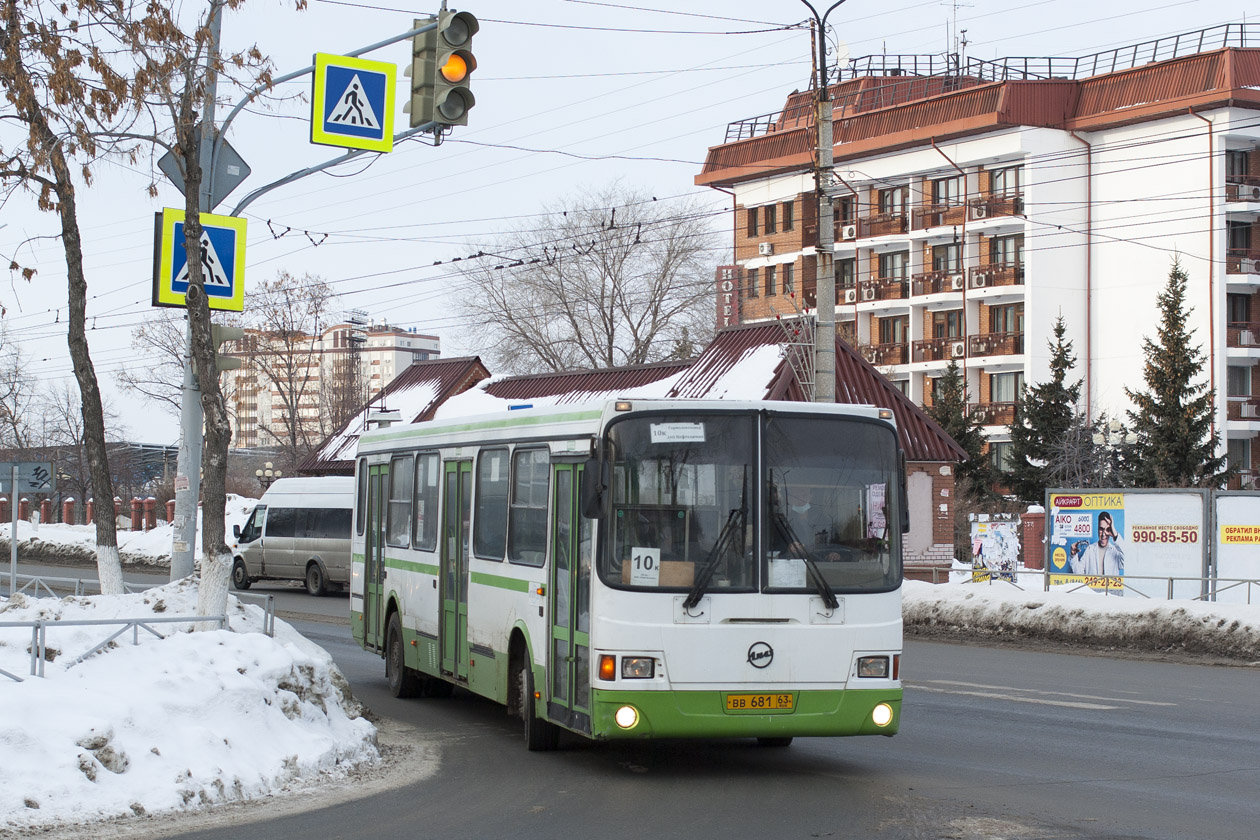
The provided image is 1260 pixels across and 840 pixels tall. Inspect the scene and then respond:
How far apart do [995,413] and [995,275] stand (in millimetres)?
6318

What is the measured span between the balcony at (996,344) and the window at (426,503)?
56399 mm

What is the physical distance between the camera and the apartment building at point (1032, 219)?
62219mm

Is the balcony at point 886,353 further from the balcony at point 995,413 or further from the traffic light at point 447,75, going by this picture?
the traffic light at point 447,75

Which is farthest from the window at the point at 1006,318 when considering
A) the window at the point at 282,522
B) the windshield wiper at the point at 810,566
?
the windshield wiper at the point at 810,566

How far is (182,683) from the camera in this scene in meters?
10.1

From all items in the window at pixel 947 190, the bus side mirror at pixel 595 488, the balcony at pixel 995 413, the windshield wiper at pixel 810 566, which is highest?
the window at pixel 947 190

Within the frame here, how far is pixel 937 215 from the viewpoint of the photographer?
229 feet

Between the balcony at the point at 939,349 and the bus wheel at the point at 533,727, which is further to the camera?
the balcony at the point at 939,349

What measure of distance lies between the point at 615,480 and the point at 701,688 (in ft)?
4.97

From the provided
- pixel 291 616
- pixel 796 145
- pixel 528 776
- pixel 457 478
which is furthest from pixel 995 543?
pixel 796 145

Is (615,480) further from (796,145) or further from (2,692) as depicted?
(796,145)

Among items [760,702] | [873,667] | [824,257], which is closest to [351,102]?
[760,702]

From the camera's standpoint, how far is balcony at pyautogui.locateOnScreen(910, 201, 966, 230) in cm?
6888

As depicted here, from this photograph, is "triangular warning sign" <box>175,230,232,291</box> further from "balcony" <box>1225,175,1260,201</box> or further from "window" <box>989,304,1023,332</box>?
"window" <box>989,304,1023,332</box>
